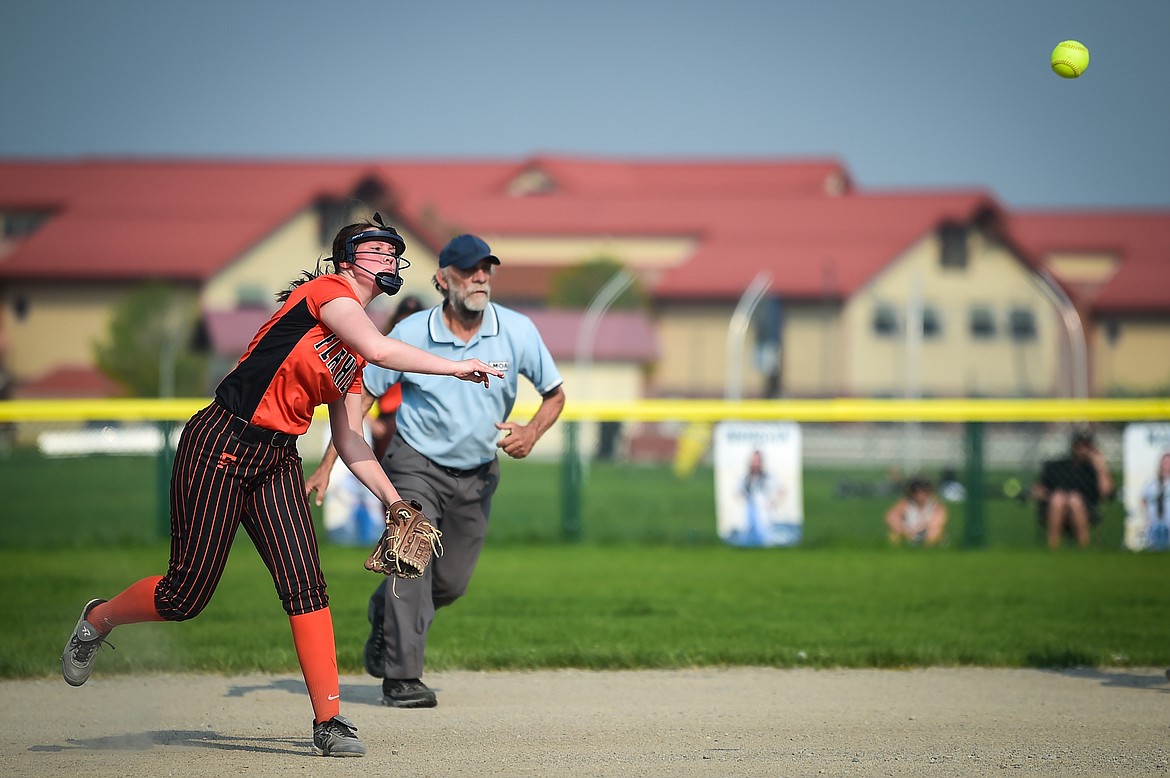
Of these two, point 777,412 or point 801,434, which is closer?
point 777,412

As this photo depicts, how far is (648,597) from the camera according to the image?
421 inches

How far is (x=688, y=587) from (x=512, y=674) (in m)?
3.72

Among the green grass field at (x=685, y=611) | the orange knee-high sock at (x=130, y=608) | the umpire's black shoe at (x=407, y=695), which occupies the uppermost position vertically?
the orange knee-high sock at (x=130, y=608)

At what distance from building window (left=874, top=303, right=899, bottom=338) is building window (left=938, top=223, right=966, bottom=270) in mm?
3103

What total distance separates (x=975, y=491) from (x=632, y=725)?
29.6 ft

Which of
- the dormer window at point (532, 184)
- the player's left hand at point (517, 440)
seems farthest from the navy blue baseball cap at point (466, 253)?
the dormer window at point (532, 184)

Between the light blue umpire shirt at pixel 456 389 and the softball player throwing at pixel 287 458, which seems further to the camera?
the light blue umpire shirt at pixel 456 389

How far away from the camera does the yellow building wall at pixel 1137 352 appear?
2345 inches

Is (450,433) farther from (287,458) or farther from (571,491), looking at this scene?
(571,491)

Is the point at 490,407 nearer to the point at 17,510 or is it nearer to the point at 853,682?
the point at 853,682

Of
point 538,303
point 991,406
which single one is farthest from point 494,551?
point 538,303

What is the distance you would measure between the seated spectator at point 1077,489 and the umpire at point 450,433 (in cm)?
880

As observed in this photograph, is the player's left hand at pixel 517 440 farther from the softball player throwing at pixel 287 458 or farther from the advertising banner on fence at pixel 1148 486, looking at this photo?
the advertising banner on fence at pixel 1148 486

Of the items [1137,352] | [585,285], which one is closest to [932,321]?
[1137,352]
